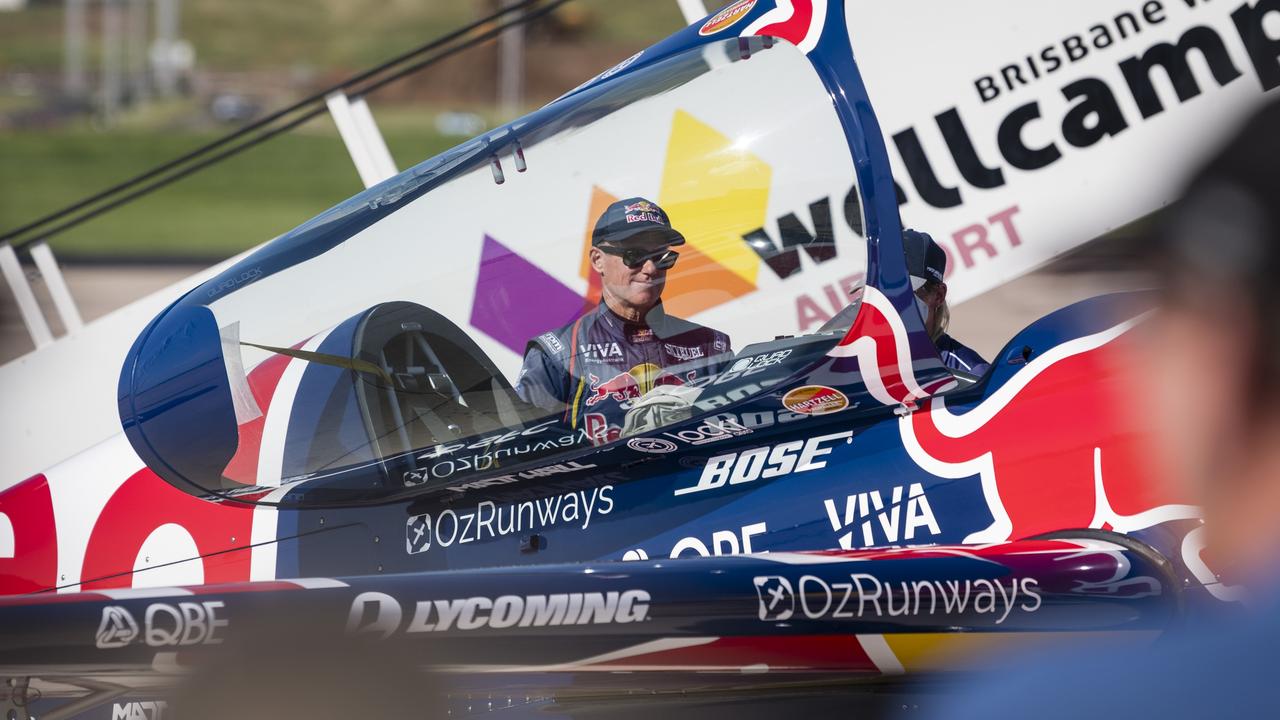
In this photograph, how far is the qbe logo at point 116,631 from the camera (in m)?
2.04

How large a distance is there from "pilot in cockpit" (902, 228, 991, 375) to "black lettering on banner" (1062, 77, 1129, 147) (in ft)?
11.3

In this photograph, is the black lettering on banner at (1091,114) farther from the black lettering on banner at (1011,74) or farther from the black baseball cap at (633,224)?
the black baseball cap at (633,224)

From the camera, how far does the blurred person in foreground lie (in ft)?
2.81

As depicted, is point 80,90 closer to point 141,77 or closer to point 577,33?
point 141,77

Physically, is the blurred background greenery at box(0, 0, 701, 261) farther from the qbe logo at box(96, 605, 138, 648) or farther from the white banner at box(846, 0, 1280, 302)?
the qbe logo at box(96, 605, 138, 648)

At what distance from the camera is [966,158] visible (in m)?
6.02

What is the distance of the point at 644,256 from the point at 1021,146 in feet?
12.7

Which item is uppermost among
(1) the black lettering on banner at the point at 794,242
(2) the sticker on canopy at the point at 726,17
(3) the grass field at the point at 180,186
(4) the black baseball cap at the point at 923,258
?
(3) the grass field at the point at 180,186

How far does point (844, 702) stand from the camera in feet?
8.39

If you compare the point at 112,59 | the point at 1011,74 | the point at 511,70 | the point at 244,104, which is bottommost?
the point at 1011,74

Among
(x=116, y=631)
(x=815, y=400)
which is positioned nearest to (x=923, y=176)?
(x=815, y=400)

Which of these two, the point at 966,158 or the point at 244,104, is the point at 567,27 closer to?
the point at 244,104

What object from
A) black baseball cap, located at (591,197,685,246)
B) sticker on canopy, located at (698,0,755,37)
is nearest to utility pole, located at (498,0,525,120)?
sticker on canopy, located at (698,0,755,37)

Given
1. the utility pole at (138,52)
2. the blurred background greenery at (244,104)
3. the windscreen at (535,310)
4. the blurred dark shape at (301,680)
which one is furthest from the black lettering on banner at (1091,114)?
the utility pole at (138,52)
